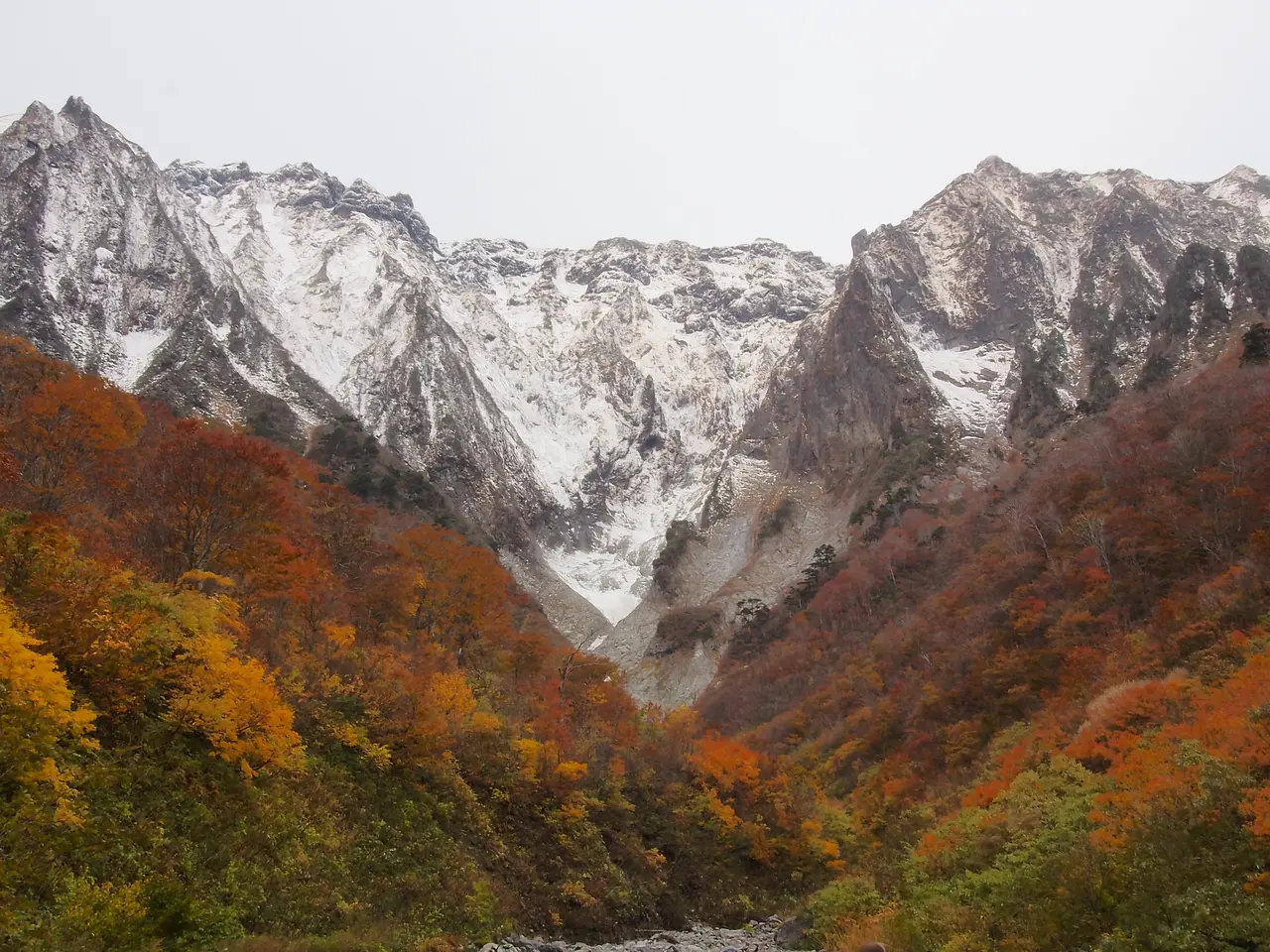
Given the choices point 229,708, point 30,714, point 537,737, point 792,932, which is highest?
point 30,714

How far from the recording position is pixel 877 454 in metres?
135

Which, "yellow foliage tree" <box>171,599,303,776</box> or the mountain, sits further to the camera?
the mountain

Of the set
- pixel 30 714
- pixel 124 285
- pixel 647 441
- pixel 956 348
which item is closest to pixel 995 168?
pixel 956 348

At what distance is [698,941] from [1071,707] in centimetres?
1790

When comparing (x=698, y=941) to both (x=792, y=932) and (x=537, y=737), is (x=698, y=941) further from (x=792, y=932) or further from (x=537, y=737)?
(x=537, y=737)

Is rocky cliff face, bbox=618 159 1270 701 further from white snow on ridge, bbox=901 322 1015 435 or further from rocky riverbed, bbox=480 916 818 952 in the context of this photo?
rocky riverbed, bbox=480 916 818 952

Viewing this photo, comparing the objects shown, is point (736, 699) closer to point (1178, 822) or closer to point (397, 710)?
point (397, 710)

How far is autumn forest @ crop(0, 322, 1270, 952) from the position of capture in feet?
40.2

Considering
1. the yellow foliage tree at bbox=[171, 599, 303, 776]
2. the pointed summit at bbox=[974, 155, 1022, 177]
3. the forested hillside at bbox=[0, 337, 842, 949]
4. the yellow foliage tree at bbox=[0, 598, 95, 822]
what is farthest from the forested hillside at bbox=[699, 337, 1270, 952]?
the pointed summit at bbox=[974, 155, 1022, 177]

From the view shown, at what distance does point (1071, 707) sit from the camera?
29.5 meters

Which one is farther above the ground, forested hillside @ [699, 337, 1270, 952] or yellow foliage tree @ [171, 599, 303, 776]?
yellow foliage tree @ [171, 599, 303, 776]

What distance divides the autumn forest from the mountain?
61990 millimetres

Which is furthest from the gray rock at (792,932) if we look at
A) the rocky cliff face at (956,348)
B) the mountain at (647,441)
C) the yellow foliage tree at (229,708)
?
the mountain at (647,441)

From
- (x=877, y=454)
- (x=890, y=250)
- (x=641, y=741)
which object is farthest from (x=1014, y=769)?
(x=890, y=250)
